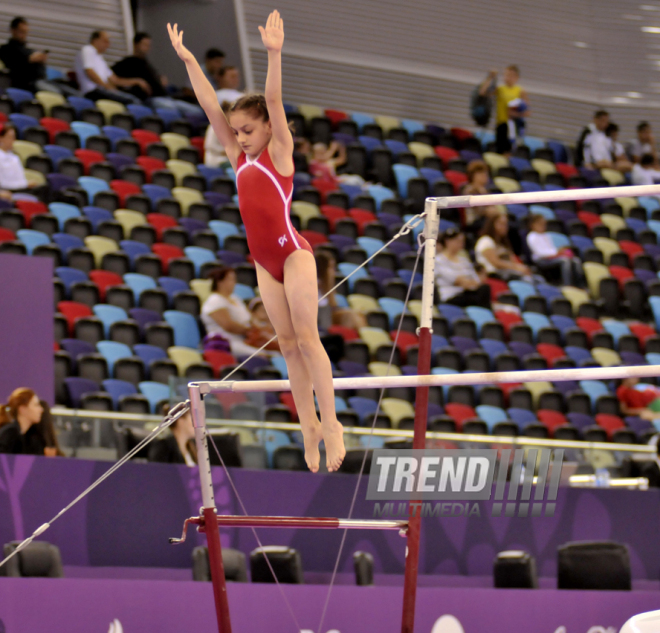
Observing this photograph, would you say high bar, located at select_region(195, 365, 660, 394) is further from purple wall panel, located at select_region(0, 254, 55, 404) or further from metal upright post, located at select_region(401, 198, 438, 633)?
purple wall panel, located at select_region(0, 254, 55, 404)

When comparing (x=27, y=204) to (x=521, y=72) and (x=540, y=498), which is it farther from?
(x=521, y=72)

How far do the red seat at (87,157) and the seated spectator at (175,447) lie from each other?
160 inches

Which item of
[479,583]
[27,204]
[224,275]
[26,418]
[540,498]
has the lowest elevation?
[479,583]

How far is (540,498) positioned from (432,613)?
1.31 m

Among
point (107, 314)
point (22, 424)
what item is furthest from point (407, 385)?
point (107, 314)

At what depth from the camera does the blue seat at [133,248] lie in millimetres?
8469

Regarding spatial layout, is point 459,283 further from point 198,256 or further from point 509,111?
point 509,111

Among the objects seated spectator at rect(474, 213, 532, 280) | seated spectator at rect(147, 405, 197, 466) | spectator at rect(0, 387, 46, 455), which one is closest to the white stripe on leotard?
spectator at rect(0, 387, 46, 455)

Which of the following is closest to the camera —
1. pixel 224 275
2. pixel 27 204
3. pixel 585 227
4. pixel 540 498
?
pixel 540 498

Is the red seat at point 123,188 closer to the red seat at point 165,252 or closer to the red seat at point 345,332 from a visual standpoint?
the red seat at point 165,252

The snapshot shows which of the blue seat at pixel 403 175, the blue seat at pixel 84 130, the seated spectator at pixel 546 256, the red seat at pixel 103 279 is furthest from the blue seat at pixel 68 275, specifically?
the seated spectator at pixel 546 256

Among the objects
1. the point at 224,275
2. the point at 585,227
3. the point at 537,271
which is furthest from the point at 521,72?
the point at 224,275

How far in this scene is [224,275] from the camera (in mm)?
7691

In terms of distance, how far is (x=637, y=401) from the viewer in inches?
371
